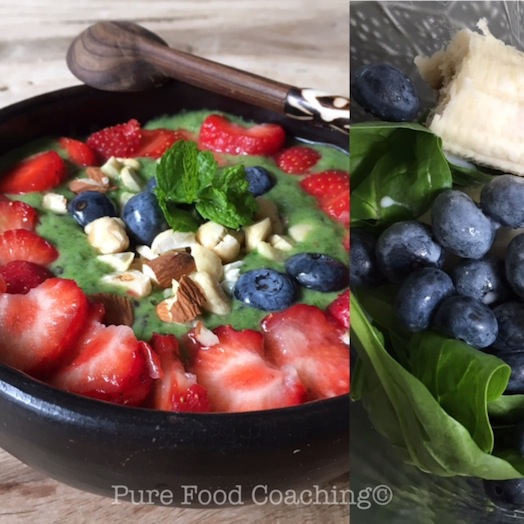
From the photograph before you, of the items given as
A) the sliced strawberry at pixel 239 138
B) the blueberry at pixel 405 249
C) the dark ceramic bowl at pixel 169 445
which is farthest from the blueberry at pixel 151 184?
the blueberry at pixel 405 249

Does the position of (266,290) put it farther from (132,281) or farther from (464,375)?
(464,375)

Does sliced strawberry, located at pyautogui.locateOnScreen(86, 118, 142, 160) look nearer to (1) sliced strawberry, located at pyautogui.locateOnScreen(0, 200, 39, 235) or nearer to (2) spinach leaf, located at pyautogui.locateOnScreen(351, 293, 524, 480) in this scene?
(1) sliced strawberry, located at pyautogui.locateOnScreen(0, 200, 39, 235)

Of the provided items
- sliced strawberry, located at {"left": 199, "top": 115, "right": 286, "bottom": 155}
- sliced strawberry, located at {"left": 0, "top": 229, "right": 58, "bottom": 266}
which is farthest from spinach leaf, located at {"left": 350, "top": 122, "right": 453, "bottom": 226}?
sliced strawberry, located at {"left": 199, "top": 115, "right": 286, "bottom": 155}

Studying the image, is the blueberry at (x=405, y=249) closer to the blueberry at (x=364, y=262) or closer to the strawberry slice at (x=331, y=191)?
the blueberry at (x=364, y=262)

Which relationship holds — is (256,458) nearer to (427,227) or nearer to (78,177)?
(427,227)

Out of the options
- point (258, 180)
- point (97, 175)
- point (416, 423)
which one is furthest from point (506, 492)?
point (97, 175)

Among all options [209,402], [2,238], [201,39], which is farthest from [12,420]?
[201,39]
